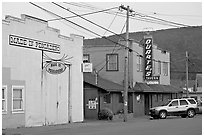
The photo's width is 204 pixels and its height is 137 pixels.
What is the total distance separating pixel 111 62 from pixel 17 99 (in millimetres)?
17719

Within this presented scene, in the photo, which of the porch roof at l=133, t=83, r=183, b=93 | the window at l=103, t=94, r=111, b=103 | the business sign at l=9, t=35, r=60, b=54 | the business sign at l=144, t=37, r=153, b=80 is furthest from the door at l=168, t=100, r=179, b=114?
the business sign at l=9, t=35, r=60, b=54

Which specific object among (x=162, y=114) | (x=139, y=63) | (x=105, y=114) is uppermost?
(x=139, y=63)

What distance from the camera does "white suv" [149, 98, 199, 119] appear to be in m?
35.9

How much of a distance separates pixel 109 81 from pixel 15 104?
16.9 metres

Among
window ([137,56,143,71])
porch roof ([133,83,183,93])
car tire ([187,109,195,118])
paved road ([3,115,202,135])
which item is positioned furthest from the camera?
window ([137,56,143,71])

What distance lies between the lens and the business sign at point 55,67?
26.0 meters

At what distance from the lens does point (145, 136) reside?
17.4m

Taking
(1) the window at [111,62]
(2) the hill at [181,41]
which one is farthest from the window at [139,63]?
(2) the hill at [181,41]

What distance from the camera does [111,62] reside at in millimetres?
40906

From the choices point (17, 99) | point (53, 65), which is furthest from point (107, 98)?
point (17, 99)

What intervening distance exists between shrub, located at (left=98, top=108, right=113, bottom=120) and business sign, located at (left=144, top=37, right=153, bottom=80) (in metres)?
8.98

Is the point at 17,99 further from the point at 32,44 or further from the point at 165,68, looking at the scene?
the point at 165,68

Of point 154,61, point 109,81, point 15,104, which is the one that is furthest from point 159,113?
point 15,104

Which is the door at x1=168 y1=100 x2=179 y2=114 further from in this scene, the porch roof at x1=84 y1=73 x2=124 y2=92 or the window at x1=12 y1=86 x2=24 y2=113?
the window at x1=12 y1=86 x2=24 y2=113
